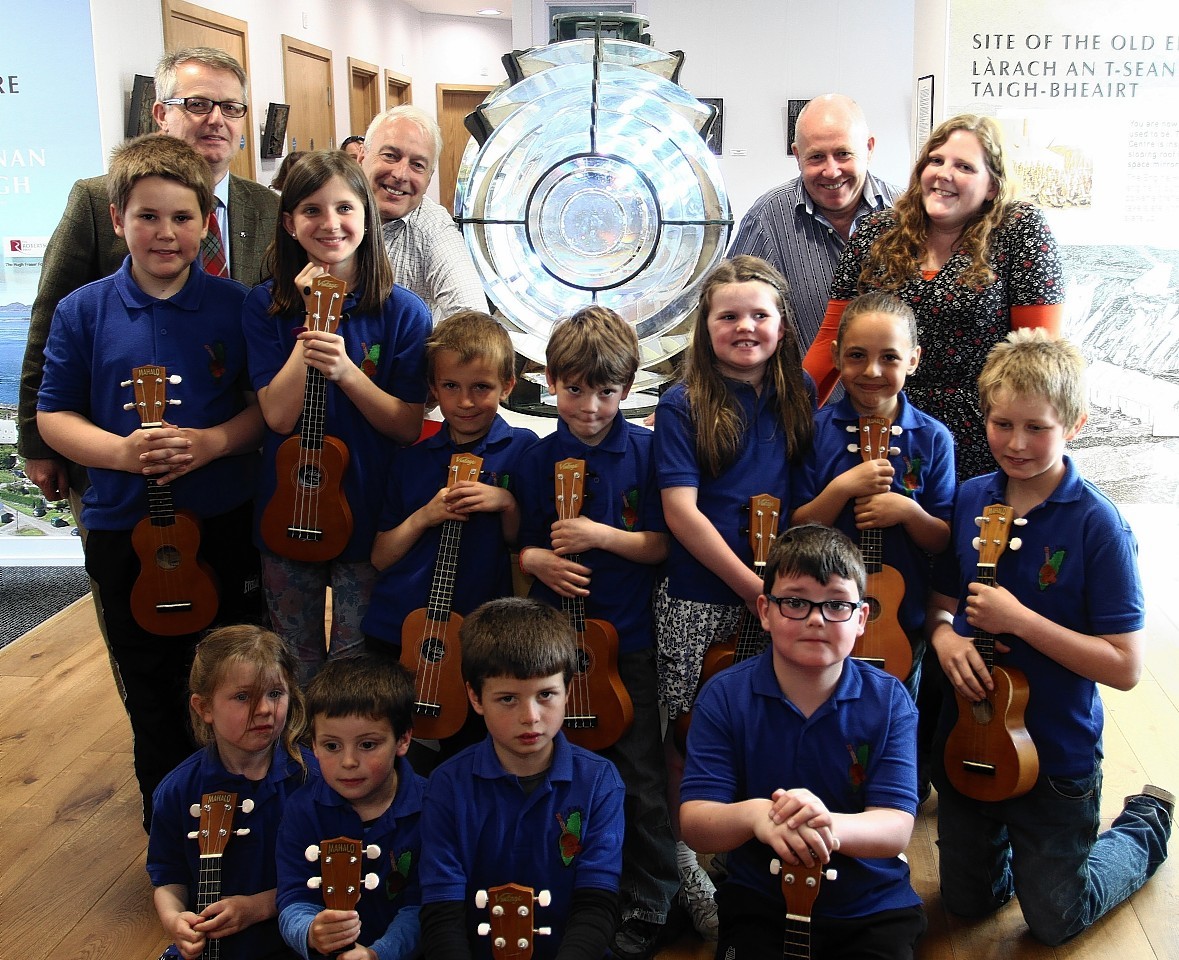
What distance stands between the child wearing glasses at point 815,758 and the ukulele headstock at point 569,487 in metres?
0.44

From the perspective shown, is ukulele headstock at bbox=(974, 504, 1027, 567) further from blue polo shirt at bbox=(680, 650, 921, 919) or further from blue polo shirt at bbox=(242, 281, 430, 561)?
blue polo shirt at bbox=(242, 281, 430, 561)

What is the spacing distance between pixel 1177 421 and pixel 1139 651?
9.77 feet

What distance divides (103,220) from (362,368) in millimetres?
738

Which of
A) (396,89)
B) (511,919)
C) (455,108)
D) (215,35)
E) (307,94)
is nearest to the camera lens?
(511,919)

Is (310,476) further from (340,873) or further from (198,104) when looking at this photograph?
(198,104)

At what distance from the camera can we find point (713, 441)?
2.30 meters

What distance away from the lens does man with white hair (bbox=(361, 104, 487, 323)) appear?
2896 millimetres

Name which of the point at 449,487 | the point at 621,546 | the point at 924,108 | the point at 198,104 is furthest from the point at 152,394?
the point at 924,108

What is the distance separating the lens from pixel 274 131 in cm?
755

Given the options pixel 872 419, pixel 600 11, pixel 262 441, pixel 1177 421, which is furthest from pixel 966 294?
pixel 1177 421

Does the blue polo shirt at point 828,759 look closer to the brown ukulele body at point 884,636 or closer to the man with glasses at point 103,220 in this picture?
the brown ukulele body at point 884,636

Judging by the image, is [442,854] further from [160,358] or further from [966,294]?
[966,294]

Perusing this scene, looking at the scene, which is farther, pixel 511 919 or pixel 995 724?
pixel 995 724

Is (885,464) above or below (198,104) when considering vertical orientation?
below
